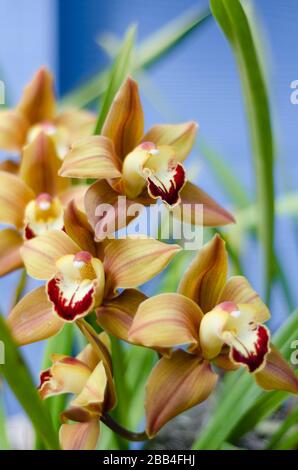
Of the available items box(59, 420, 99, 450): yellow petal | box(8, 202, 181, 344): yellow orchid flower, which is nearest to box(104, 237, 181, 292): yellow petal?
box(8, 202, 181, 344): yellow orchid flower

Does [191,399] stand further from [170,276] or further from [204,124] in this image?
[204,124]

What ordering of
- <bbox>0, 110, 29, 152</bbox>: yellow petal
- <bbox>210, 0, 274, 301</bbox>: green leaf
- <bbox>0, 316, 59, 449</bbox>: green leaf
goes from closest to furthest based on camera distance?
<bbox>0, 316, 59, 449</bbox>: green leaf < <bbox>210, 0, 274, 301</bbox>: green leaf < <bbox>0, 110, 29, 152</bbox>: yellow petal

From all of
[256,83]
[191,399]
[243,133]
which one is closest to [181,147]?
[256,83]

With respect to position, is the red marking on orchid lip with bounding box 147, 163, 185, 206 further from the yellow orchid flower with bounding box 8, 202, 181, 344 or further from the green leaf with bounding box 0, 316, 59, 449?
the green leaf with bounding box 0, 316, 59, 449

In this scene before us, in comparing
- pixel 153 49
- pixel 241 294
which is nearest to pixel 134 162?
pixel 241 294

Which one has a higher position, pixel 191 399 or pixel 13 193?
pixel 13 193
